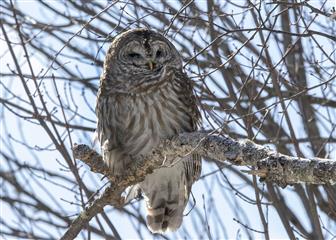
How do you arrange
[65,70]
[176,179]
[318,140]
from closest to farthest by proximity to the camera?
[176,179], [318,140], [65,70]

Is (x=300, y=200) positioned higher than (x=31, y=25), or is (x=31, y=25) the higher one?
(x=31, y=25)

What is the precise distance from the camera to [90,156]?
4988 mm

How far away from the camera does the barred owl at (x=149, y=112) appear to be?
18.4 ft

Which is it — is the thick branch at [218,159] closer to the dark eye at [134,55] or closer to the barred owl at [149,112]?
Answer: the barred owl at [149,112]

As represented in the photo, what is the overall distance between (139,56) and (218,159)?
6.76 ft

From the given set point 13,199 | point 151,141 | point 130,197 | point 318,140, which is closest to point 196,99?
point 151,141

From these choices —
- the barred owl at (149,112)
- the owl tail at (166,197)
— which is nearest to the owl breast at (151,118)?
the barred owl at (149,112)

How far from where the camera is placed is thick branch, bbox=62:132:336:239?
3631mm

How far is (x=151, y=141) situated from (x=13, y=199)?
2555mm

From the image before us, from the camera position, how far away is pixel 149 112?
560cm

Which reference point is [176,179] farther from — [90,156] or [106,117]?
[90,156]

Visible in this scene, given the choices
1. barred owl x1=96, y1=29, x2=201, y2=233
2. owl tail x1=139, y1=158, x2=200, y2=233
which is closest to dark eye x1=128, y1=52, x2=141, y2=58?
barred owl x1=96, y1=29, x2=201, y2=233

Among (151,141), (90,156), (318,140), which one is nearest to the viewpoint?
(90,156)

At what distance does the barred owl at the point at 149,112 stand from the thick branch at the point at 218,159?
8.3 inches
